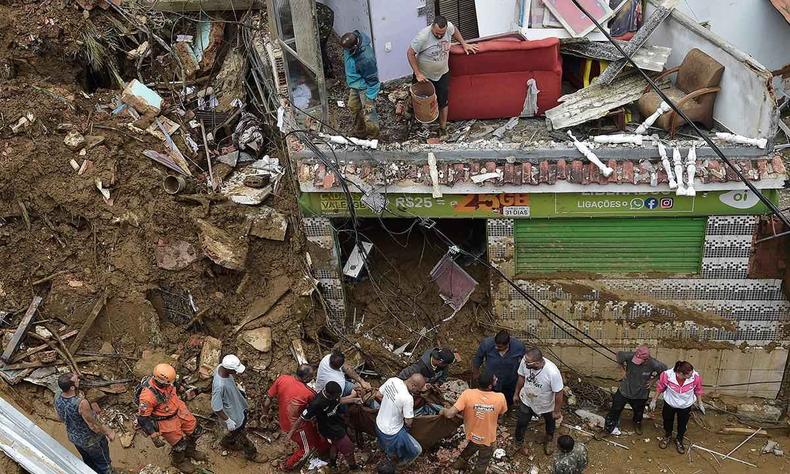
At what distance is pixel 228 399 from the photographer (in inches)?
317

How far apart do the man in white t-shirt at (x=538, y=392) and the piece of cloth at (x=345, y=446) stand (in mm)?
2018

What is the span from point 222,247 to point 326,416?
9.34ft

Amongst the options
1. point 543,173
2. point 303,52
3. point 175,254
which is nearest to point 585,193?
point 543,173

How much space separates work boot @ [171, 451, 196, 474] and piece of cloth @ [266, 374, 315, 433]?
51.5 inches

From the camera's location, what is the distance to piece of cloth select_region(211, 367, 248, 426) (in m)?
7.87

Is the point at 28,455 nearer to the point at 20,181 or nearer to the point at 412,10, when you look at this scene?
the point at 20,181

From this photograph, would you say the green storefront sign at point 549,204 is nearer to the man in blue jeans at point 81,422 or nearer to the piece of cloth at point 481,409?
the piece of cloth at point 481,409

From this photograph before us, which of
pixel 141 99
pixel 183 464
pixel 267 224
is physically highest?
pixel 141 99

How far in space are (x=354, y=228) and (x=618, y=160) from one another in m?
3.45

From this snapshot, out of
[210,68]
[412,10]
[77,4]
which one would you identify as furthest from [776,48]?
[77,4]

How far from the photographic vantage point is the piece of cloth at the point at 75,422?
23.9 feet

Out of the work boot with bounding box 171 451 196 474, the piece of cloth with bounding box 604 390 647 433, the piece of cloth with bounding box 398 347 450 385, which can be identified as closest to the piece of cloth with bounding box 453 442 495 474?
the piece of cloth with bounding box 398 347 450 385

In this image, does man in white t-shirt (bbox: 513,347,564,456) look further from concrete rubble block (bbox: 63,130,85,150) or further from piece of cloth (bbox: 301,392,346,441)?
concrete rubble block (bbox: 63,130,85,150)

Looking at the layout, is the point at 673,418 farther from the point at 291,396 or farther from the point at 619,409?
the point at 291,396
